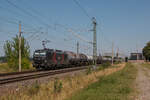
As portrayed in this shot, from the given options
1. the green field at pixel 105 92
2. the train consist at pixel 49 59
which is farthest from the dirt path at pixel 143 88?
the train consist at pixel 49 59

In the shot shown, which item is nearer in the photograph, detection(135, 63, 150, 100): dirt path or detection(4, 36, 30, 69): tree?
detection(135, 63, 150, 100): dirt path

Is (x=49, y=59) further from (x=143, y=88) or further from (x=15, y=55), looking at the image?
(x=143, y=88)

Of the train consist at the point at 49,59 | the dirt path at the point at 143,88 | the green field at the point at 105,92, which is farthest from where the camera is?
the train consist at the point at 49,59

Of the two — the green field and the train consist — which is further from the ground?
the train consist

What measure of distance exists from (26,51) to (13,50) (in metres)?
2.10

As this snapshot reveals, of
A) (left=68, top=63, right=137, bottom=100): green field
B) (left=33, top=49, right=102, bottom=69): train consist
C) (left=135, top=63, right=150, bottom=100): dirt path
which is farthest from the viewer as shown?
(left=33, top=49, right=102, bottom=69): train consist

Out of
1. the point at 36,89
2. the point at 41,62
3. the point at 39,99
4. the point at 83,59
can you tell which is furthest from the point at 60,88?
the point at 83,59

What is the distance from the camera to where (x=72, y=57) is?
39.8 metres

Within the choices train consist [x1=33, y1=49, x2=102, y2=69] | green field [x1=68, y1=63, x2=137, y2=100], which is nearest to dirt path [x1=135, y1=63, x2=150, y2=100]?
green field [x1=68, y1=63, x2=137, y2=100]

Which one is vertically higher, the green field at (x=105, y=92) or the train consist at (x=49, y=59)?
the train consist at (x=49, y=59)

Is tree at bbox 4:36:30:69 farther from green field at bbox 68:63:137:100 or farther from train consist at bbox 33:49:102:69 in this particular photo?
green field at bbox 68:63:137:100

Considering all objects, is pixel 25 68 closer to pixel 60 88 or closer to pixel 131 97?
pixel 60 88

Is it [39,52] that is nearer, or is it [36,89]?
[36,89]

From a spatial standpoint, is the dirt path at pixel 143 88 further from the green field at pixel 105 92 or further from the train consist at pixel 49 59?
the train consist at pixel 49 59
